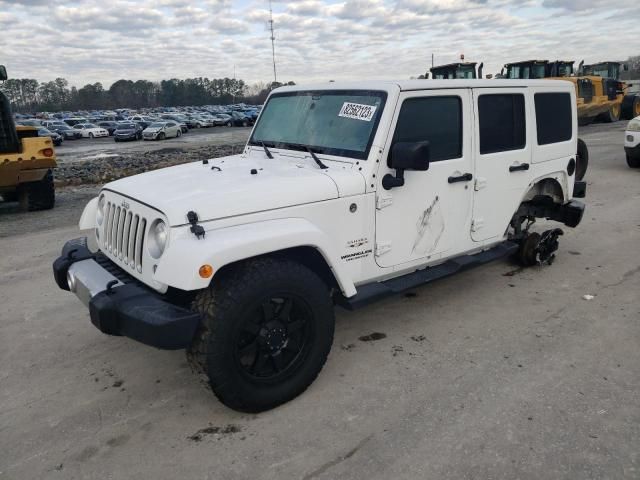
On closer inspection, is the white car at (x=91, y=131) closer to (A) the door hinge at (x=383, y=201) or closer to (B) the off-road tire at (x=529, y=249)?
(B) the off-road tire at (x=529, y=249)

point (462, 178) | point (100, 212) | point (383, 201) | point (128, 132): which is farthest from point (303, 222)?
point (128, 132)

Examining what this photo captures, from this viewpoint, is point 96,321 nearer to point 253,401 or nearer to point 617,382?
point 253,401

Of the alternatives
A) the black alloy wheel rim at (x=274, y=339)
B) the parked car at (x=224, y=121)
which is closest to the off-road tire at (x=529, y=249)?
the black alloy wheel rim at (x=274, y=339)

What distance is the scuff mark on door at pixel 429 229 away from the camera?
3803mm

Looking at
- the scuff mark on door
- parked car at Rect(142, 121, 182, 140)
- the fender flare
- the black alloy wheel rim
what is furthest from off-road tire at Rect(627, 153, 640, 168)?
parked car at Rect(142, 121, 182, 140)

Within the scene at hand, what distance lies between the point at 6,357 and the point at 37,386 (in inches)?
24.0

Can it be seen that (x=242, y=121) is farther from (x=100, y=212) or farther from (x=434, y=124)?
(x=434, y=124)

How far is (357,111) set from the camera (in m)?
3.62

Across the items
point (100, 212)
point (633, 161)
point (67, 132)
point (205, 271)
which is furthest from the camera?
point (67, 132)

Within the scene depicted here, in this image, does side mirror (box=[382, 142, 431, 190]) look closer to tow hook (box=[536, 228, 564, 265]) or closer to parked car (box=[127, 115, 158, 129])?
tow hook (box=[536, 228, 564, 265])

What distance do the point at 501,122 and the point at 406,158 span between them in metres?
1.53

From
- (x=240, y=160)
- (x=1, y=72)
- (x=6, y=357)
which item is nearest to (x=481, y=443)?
(x=240, y=160)

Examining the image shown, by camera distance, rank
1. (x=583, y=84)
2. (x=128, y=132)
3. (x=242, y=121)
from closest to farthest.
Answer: (x=583, y=84) → (x=128, y=132) → (x=242, y=121)

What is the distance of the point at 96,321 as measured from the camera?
282 cm
